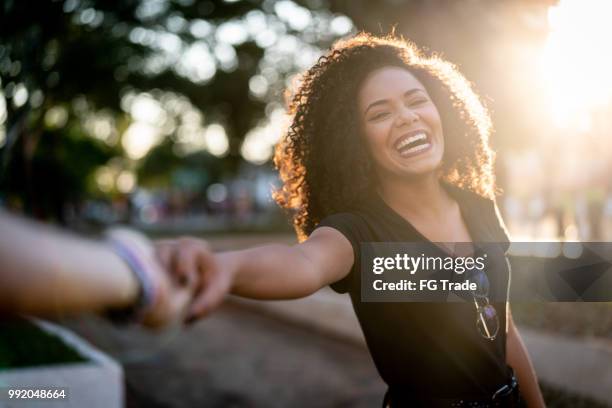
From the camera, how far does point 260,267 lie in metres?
1.32

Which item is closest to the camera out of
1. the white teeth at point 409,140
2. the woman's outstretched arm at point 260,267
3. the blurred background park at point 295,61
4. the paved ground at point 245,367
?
the woman's outstretched arm at point 260,267

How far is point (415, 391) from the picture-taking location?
6.23 feet

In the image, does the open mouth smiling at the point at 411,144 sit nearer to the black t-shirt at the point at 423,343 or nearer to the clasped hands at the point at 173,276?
the black t-shirt at the point at 423,343

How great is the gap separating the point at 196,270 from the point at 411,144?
44.7 inches

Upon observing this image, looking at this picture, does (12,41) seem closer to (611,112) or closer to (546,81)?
(546,81)

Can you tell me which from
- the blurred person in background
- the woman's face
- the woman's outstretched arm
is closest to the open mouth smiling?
the woman's face

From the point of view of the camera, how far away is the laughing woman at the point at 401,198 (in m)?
1.89

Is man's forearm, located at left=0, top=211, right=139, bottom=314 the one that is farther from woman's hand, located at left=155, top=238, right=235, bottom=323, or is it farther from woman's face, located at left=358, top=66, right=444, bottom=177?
woman's face, located at left=358, top=66, right=444, bottom=177

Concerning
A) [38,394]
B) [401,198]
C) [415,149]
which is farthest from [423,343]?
[38,394]

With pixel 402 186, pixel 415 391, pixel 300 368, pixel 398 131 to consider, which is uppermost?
pixel 398 131

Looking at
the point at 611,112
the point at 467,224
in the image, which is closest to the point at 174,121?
the point at 611,112

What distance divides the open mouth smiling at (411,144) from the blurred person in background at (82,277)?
45.6 inches

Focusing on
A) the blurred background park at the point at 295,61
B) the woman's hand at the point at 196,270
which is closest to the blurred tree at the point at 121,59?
the blurred background park at the point at 295,61

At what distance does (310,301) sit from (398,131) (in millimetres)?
8414
